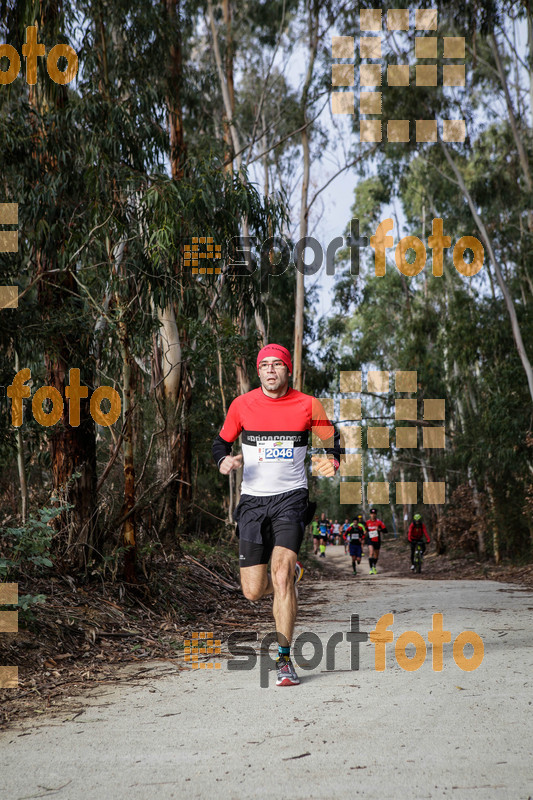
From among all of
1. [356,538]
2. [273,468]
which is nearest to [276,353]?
[273,468]

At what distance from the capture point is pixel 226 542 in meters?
14.5

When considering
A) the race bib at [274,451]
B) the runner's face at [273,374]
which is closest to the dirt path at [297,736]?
the race bib at [274,451]

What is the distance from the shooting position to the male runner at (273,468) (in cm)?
525

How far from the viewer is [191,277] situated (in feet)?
31.5

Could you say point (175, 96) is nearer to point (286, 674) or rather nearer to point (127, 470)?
point (127, 470)

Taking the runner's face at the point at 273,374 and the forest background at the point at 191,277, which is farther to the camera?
the forest background at the point at 191,277

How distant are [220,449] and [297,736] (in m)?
2.21

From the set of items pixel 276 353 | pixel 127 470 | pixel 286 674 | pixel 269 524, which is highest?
pixel 276 353

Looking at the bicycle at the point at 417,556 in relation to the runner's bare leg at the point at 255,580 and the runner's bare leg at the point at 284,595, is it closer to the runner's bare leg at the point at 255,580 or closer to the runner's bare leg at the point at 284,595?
the runner's bare leg at the point at 255,580

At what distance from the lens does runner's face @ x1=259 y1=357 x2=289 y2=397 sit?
5.39 meters

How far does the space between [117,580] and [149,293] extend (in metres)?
3.01

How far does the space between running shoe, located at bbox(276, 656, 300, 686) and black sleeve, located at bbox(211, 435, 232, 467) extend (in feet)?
4.22

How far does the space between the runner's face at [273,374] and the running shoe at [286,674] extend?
1648 millimetres

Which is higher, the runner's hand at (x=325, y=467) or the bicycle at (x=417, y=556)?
the runner's hand at (x=325, y=467)
